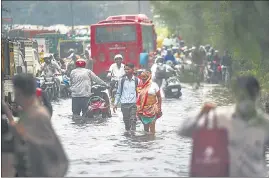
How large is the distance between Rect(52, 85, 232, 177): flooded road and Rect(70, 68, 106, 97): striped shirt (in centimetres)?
74

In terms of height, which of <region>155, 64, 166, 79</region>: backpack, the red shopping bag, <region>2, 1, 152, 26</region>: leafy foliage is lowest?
<region>155, 64, 166, 79</region>: backpack

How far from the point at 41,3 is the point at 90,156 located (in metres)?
86.9

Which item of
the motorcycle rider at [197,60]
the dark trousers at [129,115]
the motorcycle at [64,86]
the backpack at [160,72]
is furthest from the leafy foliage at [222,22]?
the motorcycle at [64,86]

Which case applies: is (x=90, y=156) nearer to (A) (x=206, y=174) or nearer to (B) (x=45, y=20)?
(A) (x=206, y=174)

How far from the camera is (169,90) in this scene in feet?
97.5

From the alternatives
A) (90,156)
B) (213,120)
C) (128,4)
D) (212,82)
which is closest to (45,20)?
(128,4)

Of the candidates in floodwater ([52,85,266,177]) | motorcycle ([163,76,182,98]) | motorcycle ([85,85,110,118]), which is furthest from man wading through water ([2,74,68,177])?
motorcycle ([163,76,182,98])

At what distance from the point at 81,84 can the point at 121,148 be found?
513cm

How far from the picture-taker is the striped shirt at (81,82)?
20891 mm

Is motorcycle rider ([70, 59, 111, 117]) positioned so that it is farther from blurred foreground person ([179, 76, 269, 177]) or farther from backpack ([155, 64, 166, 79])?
blurred foreground person ([179, 76, 269, 177])

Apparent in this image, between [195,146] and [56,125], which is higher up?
[195,146]

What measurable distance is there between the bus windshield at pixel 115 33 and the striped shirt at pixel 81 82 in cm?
1704

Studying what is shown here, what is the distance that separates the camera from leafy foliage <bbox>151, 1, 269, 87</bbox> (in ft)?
29.1

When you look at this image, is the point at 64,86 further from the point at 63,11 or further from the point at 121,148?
the point at 63,11
